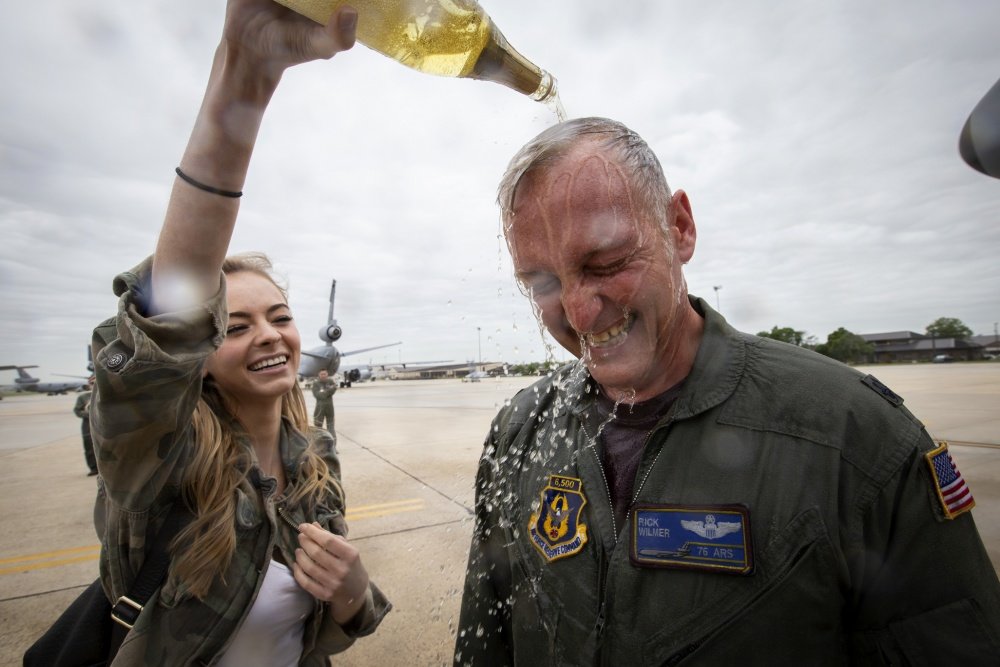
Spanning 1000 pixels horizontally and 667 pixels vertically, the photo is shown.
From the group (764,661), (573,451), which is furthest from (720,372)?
(764,661)

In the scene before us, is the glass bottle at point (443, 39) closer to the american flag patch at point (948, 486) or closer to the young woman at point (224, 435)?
the young woman at point (224, 435)

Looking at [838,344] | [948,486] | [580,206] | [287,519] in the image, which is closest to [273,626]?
[287,519]

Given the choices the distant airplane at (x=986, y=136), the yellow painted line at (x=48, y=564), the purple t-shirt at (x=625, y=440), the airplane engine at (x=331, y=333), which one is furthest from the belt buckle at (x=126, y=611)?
the airplane engine at (x=331, y=333)

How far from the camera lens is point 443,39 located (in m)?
1.24

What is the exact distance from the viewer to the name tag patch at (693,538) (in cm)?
122

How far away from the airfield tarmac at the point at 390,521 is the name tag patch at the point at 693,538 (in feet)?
7.62

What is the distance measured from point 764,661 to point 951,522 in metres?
0.54

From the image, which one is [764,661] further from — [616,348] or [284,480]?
[284,480]

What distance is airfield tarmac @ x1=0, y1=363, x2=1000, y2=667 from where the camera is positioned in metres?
3.41

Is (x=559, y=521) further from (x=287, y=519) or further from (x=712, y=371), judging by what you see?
(x=287, y=519)

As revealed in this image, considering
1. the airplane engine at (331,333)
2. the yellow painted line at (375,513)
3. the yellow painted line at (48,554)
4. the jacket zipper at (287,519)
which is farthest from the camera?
the airplane engine at (331,333)

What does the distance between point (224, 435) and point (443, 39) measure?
1551 mm

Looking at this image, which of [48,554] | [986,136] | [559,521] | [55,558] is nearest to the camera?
[986,136]

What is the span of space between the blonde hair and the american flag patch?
2.02 m
